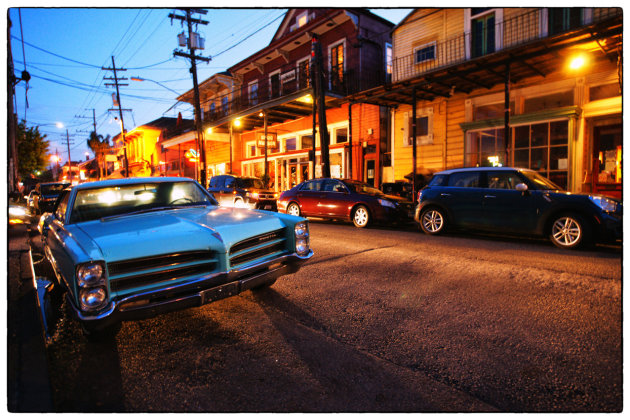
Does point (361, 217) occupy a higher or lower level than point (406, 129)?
lower

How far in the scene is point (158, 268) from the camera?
250cm

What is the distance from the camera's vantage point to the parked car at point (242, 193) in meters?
13.8

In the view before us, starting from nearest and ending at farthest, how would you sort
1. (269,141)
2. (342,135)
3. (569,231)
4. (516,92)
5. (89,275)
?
(89,275), (569,231), (516,92), (342,135), (269,141)

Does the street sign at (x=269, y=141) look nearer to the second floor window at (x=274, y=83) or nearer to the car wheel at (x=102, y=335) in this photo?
the second floor window at (x=274, y=83)

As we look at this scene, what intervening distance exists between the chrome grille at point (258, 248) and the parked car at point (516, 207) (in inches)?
220

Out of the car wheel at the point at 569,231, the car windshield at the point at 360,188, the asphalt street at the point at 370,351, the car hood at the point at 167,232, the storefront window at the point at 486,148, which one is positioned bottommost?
the asphalt street at the point at 370,351

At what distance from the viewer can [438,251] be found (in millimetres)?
6098

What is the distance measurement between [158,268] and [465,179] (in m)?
7.25

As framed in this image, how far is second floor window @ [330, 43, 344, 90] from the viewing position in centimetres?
1872

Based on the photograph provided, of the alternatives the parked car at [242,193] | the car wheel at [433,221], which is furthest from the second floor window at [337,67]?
the car wheel at [433,221]

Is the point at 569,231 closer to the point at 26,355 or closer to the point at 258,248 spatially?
the point at 258,248

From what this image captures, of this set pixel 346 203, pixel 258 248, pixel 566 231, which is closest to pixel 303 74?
pixel 346 203

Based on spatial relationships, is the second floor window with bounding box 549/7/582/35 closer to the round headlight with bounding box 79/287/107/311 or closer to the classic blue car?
the classic blue car

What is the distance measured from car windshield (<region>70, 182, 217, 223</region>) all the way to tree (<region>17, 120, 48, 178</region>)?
122 ft
